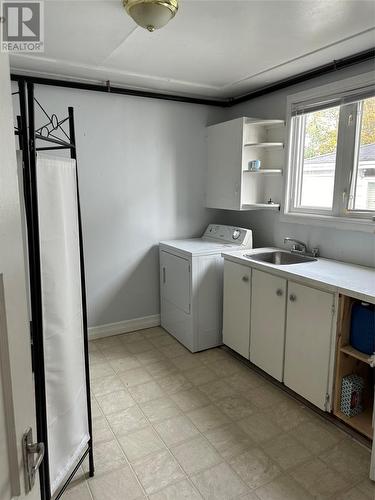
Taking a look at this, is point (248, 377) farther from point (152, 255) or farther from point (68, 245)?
point (68, 245)

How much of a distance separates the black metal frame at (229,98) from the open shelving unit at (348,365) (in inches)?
67.2

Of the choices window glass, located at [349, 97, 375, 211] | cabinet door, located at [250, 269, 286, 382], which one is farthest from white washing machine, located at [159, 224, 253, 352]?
window glass, located at [349, 97, 375, 211]

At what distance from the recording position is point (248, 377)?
271cm

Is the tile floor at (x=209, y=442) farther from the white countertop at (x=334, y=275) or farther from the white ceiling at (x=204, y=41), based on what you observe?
the white ceiling at (x=204, y=41)

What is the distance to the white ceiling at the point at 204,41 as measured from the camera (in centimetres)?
180

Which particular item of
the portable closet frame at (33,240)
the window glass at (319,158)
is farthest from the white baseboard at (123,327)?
the portable closet frame at (33,240)

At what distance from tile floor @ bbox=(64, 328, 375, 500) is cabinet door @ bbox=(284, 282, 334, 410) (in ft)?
0.62

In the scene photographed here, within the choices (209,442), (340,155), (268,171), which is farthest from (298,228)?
(209,442)

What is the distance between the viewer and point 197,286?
305 cm

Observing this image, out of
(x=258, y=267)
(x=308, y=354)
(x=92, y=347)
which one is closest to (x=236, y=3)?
(x=258, y=267)

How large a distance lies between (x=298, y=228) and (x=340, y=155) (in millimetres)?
702

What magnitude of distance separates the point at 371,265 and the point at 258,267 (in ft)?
2.65

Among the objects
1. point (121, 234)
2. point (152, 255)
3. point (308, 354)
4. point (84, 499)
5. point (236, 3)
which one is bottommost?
point (84, 499)

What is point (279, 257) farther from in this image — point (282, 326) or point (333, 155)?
point (333, 155)
